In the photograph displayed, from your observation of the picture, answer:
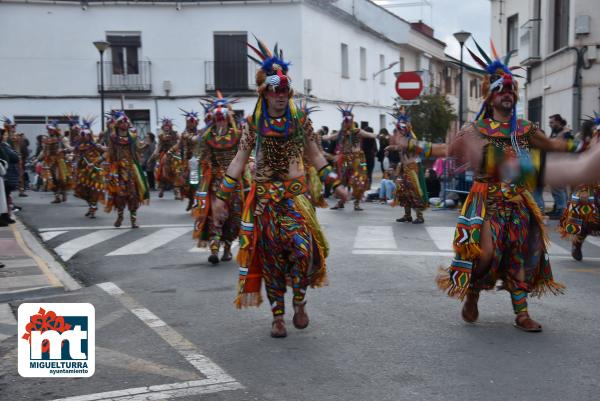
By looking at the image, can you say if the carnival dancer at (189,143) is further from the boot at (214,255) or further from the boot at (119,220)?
the boot at (214,255)

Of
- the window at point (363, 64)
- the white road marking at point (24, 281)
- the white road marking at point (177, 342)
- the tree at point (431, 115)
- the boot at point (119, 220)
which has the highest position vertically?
the window at point (363, 64)

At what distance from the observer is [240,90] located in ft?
94.4

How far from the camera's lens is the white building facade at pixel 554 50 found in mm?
18422

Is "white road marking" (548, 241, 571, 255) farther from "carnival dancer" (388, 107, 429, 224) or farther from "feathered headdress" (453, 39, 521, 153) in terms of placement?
"feathered headdress" (453, 39, 521, 153)

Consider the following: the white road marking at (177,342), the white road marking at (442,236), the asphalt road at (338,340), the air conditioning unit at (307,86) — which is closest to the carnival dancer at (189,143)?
the asphalt road at (338,340)

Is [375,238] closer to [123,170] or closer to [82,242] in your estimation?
[82,242]

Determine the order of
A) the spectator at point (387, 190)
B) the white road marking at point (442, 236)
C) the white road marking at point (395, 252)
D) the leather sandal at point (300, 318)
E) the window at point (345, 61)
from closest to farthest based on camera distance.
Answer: the leather sandal at point (300, 318) → the white road marking at point (395, 252) → the white road marking at point (442, 236) → the spectator at point (387, 190) → the window at point (345, 61)

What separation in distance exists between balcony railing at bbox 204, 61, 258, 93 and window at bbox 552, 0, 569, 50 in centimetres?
1191

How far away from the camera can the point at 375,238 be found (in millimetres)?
10953

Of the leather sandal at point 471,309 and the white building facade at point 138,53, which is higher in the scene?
the white building facade at point 138,53

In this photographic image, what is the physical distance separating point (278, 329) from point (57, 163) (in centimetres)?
1401

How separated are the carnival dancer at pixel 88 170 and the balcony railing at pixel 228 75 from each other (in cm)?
1386

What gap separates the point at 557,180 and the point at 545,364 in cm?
228

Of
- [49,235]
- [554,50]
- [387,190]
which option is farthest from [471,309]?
[554,50]
